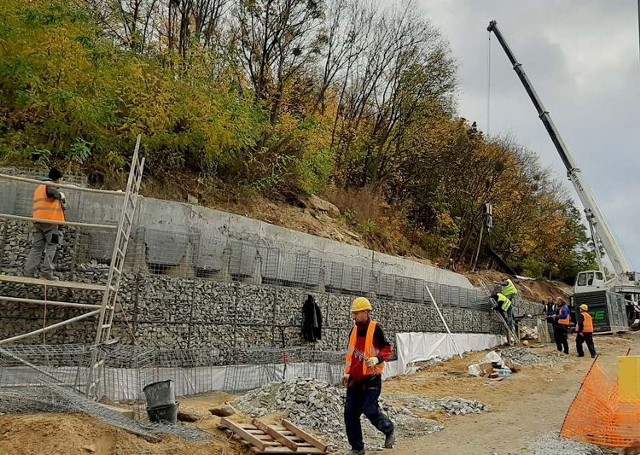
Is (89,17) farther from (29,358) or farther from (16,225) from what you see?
(29,358)

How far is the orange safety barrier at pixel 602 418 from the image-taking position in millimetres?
7492

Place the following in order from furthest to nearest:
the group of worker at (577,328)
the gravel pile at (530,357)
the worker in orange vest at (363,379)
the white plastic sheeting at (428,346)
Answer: the group of worker at (577,328) → the gravel pile at (530,357) → the white plastic sheeting at (428,346) → the worker in orange vest at (363,379)

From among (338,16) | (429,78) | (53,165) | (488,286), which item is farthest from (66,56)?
(488,286)

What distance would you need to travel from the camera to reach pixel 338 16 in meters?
24.2

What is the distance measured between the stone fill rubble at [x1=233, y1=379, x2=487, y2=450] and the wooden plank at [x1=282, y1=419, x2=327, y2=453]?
48 cm

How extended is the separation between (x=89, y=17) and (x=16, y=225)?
4.78 meters

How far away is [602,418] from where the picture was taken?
789cm

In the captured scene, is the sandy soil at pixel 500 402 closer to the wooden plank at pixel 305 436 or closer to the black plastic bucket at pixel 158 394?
the wooden plank at pixel 305 436

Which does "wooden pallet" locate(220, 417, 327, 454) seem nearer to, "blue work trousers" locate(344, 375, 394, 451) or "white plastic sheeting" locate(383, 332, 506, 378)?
"blue work trousers" locate(344, 375, 394, 451)

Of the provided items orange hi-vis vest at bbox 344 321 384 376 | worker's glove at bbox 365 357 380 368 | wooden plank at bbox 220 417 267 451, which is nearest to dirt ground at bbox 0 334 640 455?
wooden plank at bbox 220 417 267 451

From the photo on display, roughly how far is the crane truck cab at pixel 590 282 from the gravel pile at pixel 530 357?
25.5ft

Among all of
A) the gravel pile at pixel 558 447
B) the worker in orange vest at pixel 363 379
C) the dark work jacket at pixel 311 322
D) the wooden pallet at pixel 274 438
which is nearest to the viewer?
the worker in orange vest at pixel 363 379

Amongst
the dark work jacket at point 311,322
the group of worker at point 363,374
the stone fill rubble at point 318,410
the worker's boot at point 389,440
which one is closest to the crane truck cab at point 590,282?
the dark work jacket at point 311,322

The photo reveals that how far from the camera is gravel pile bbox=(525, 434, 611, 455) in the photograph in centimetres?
726
